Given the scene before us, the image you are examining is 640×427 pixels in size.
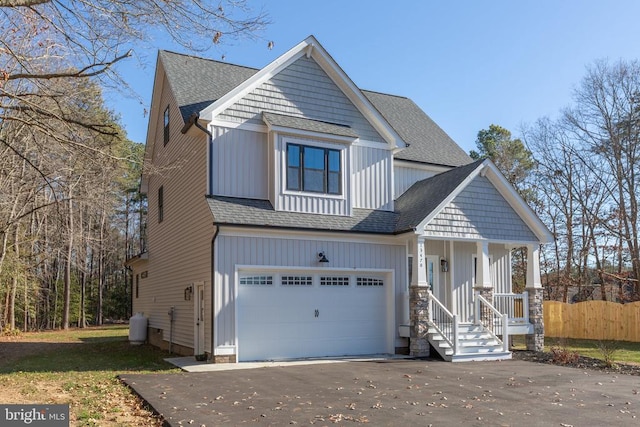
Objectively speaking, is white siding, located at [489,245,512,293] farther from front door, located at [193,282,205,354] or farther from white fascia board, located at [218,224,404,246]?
front door, located at [193,282,205,354]

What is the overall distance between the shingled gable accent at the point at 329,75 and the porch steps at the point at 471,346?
554cm

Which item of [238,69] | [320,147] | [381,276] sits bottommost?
[381,276]

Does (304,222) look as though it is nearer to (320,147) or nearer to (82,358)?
(320,147)

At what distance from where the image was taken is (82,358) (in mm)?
15375

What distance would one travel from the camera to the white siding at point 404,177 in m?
17.5

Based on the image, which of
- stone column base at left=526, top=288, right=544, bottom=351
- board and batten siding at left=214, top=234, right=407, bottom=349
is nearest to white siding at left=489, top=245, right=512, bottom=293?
stone column base at left=526, top=288, right=544, bottom=351

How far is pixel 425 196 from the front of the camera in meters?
15.8

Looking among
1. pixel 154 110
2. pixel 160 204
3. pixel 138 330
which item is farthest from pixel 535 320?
pixel 154 110

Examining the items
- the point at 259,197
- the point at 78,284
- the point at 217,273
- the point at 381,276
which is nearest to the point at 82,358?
the point at 217,273

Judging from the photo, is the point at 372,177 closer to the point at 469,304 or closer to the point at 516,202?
the point at 516,202

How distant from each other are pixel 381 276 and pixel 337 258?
5.01 feet

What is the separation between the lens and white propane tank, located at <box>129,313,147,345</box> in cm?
A: 2031

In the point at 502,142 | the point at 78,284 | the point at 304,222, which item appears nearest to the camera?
the point at 304,222
